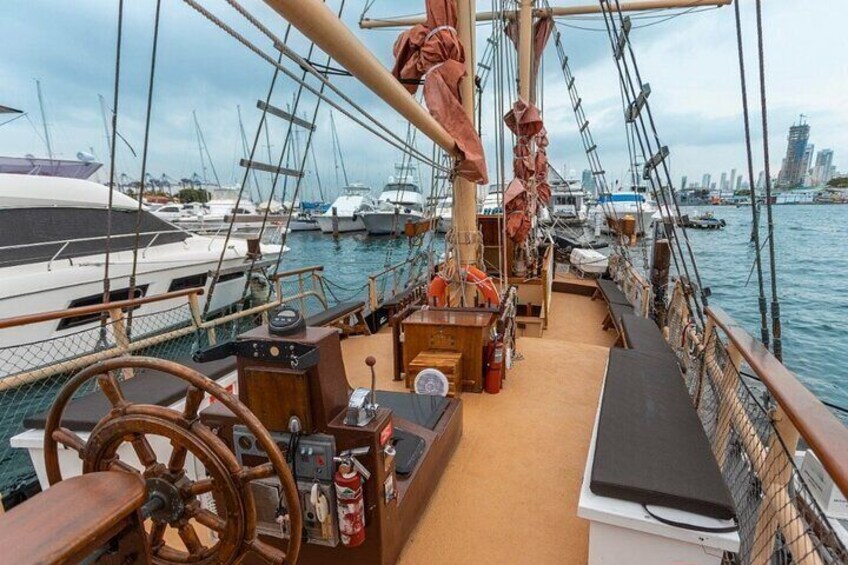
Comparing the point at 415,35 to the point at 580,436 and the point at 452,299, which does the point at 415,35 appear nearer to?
the point at 452,299

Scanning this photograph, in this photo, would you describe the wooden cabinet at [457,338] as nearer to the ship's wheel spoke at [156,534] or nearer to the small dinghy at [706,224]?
the ship's wheel spoke at [156,534]

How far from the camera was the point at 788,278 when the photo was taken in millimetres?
19375

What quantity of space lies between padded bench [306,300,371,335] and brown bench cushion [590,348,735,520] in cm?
343

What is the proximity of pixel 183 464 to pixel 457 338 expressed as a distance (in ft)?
9.72

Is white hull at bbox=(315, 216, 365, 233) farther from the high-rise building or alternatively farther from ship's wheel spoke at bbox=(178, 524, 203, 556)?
ship's wheel spoke at bbox=(178, 524, 203, 556)

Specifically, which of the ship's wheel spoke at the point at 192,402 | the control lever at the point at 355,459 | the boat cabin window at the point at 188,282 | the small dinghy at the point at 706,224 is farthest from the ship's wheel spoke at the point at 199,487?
the small dinghy at the point at 706,224

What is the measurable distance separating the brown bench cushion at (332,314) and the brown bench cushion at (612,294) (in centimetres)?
420

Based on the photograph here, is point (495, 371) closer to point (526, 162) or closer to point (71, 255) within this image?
point (526, 162)

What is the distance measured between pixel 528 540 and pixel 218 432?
1728mm

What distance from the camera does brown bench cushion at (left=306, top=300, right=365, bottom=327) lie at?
5015 millimetres

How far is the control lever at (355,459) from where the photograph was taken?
166cm

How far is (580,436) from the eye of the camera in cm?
332

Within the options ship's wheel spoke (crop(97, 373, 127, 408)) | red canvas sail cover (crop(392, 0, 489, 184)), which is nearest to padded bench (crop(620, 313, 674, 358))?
red canvas sail cover (crop(392, 0, 489, 184))

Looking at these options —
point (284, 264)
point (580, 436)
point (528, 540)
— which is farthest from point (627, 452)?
point (284, 264)
